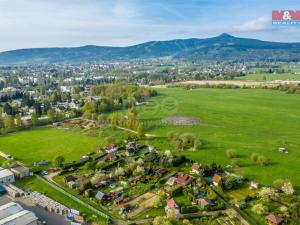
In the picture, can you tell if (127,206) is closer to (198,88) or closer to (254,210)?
(254,210)

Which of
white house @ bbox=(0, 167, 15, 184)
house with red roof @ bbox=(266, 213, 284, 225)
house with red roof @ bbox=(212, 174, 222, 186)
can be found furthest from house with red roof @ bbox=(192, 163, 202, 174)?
white house @ bbox=(0, 167, 15, 184)

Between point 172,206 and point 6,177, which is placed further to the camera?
point 6,177

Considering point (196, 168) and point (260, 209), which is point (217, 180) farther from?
point (260, 209)

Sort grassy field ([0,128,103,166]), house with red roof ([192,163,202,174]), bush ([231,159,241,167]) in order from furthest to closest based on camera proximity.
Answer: grassy field ([0,128,103,166])
bush ([231,159,241,167])
house with red roof ([192,163,202,174])

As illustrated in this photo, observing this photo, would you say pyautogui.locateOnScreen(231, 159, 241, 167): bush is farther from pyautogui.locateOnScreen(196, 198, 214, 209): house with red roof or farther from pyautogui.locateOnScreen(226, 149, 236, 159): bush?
pyautogui.locateOnScreen(196, 198, 214, 209): house with red roof

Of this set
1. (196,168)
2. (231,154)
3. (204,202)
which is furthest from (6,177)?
(231,154)

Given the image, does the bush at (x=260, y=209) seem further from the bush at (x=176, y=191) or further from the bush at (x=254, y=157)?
the bush at (x=254, y=157)
